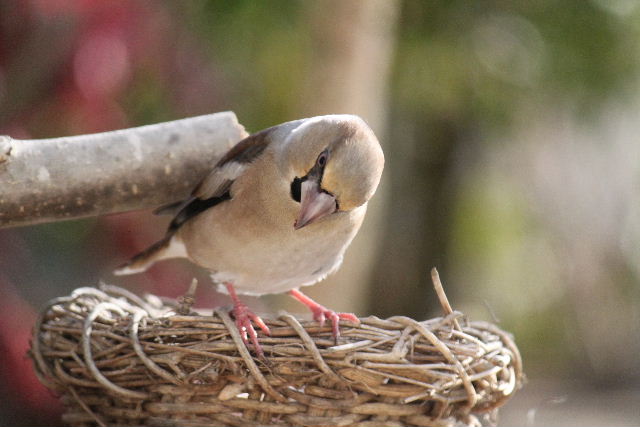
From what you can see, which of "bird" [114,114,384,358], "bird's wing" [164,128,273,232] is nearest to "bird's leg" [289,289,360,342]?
"bird" [114,114,384,358]

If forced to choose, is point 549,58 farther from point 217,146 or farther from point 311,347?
point 311,347

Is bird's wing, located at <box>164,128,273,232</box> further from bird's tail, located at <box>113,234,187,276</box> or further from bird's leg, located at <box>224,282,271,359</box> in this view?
bird's leg, located at <box>224,282,271,359</box>

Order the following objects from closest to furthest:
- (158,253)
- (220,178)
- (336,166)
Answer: (336,166), (220,178), (158,253)

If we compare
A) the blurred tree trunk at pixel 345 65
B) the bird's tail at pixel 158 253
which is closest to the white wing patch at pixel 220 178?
the bird's tail at pixel 158 253

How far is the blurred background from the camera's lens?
4520 millimetres

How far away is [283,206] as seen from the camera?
3.09m

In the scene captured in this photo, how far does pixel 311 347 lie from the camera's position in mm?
2434

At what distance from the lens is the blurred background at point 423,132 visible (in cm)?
452

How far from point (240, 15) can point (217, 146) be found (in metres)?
2.57

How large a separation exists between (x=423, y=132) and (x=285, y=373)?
6.44 m

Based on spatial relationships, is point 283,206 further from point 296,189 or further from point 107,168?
point 107,168

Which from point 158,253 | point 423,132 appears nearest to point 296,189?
point 158,253

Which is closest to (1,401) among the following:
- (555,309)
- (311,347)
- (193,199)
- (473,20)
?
(193,199)

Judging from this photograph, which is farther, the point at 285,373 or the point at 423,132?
the point at 423,132
